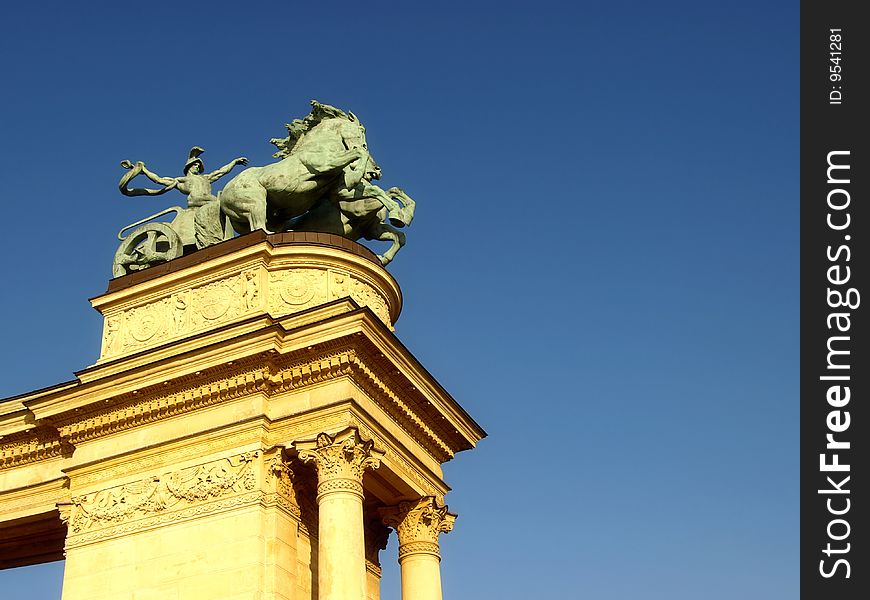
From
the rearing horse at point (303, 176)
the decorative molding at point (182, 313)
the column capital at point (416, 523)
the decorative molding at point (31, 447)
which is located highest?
the rearing horse at point (303, 176)

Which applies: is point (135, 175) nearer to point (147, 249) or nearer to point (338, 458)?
point (147, 249)

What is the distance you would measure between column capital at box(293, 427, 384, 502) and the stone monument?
4 cm

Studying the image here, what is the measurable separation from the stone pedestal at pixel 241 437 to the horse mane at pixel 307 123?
3.60 meters

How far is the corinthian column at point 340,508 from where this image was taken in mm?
21047

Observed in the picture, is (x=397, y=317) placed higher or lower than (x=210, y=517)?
higher

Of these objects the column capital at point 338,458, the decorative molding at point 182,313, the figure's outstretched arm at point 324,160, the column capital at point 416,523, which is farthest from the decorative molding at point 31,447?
the figure's outstretched arm at point 324,160

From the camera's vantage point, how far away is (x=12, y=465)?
26781 mm

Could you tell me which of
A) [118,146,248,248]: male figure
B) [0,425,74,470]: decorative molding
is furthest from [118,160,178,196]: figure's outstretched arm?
[0,425,74,470]: decorative molding

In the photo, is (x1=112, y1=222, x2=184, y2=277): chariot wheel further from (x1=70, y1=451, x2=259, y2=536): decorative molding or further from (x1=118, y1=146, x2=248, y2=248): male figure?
(x1=70, y1=451, x2=259, y2=536): decorative molding

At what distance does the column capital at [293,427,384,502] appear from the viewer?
22.0 meters

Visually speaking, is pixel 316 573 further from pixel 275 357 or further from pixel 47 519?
pixel 47 519

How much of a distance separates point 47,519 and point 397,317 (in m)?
9.27

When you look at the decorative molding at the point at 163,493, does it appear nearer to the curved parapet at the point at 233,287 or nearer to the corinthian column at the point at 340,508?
the corinthian column at the point at 340,508
